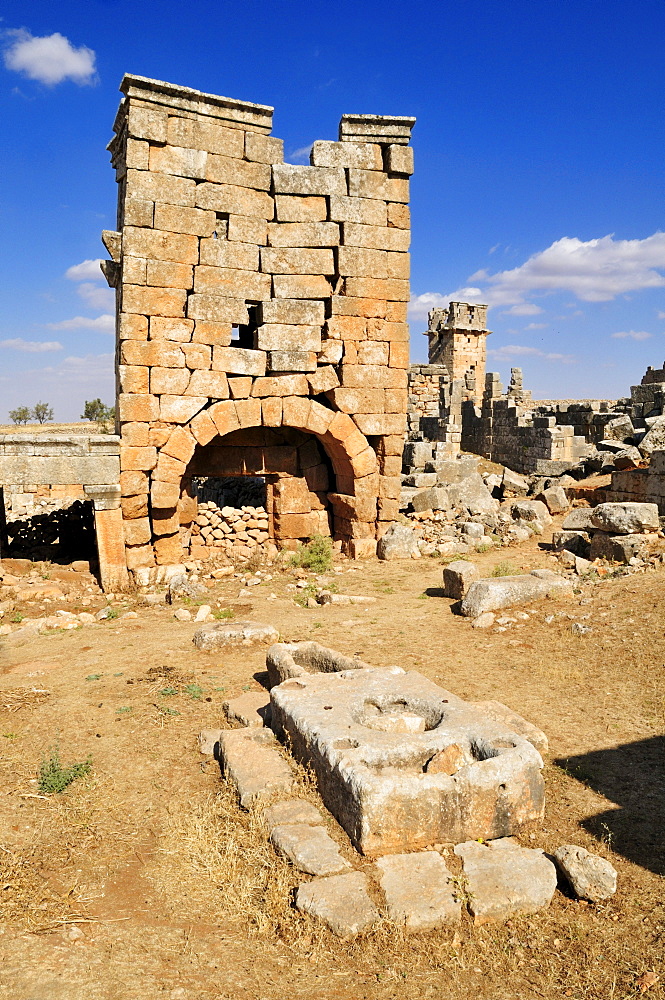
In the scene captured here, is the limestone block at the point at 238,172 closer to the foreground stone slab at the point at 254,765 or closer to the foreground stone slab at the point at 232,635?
the foreground stone slab at the point at 232,635

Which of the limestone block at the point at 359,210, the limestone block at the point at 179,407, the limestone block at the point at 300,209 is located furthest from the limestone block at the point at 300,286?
the limestone block at the point at 179,407

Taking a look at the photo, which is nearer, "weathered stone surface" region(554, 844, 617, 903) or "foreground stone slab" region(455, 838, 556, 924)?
"foreground stone slab" region(455, 838, 556, 924)

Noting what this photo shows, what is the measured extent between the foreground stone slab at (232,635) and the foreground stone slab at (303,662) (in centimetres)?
113

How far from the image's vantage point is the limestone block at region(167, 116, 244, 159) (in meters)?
9.84

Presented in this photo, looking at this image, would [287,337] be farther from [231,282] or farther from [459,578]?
[459,578]

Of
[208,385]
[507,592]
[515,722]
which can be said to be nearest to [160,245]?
[208,385]

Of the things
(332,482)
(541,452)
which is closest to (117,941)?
(332,482)

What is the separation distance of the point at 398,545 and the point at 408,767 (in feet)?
24.6

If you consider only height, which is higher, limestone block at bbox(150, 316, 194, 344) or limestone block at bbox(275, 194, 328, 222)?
limestone block at bbox(275, 194, 328, 222)

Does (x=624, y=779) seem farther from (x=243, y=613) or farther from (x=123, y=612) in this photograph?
(x=123, y=612)

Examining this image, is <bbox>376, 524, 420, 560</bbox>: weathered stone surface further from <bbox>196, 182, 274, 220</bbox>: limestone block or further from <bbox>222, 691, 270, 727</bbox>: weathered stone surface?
<bbox>222, 691, 270, 727</bbox>: weathered stone surface

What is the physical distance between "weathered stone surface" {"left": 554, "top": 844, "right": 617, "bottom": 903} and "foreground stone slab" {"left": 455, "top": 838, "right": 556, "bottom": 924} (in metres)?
0.08

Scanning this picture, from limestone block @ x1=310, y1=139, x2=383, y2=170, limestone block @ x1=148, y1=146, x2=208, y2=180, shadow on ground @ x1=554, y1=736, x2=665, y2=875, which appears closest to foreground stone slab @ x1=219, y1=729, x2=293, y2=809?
shadow on ground @ x1=554, y1=736, x2=665, y2=875

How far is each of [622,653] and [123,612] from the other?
5.80m
